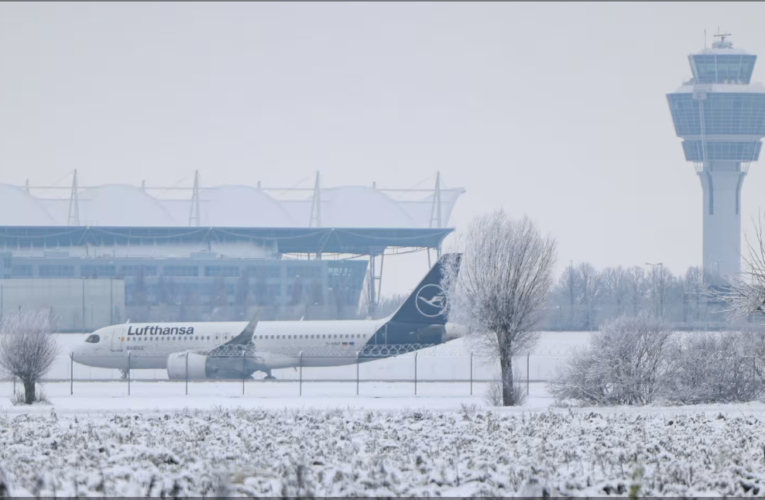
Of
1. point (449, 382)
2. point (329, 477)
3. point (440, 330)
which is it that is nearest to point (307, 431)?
point (329, 477)

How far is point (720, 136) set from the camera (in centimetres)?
18000

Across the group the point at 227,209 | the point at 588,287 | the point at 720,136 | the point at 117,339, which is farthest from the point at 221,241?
the point at 720,136

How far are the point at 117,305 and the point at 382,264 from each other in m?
38.6

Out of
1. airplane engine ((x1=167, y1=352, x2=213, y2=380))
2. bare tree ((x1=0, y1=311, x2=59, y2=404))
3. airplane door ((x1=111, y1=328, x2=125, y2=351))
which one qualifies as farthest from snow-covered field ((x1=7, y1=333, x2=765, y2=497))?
airplane door ((x1=111, y1=328, x2=125, y2=351))

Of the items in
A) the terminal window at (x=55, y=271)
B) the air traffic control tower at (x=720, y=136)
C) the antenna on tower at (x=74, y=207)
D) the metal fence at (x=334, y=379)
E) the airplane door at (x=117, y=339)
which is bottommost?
the metal fence at (x=334, y=379)

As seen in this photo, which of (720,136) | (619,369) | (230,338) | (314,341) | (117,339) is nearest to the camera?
(619,369)

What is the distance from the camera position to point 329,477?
1345 centimetres

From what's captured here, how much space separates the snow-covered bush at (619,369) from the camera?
31.8 m

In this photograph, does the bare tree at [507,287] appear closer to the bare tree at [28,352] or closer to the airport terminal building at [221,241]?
the bare tree at [28,352]

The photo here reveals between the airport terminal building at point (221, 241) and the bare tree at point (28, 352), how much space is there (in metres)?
76.9

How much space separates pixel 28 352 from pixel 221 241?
93.3m

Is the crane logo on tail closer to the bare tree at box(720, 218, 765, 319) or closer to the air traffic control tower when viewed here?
the bare tree at box(720, 218, 765, 319)

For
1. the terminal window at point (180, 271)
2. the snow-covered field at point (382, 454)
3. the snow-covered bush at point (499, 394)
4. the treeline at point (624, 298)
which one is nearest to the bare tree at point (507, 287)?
the snow-covered bush at point (499, 394)

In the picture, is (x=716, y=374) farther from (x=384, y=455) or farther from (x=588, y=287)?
(x=588, y=287)
